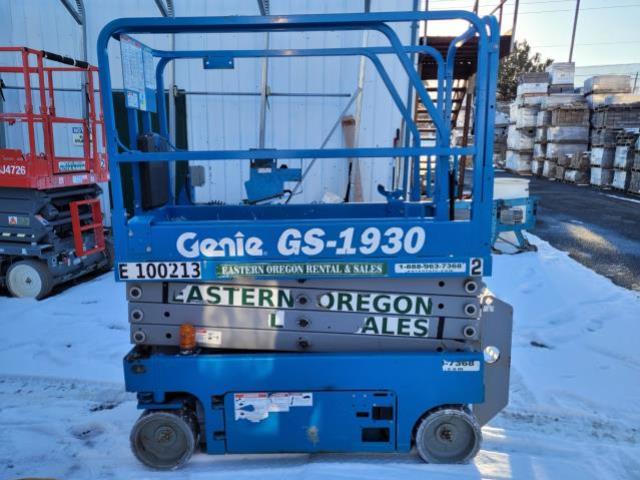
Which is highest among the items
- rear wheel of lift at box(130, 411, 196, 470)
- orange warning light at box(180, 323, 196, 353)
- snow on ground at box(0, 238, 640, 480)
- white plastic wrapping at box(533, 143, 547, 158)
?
white plastic wrapping at box(533, 143, 547, 158)

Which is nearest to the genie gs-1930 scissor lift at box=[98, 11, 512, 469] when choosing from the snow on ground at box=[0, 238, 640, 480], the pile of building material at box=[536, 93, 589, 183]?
the snow on ground at box=[0, 238, 640, 480]

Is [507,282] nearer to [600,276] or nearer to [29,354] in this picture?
[600,276]

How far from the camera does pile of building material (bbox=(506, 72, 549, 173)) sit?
21812 millimetres

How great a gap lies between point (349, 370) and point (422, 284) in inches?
24.7

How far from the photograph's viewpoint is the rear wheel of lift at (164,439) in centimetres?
281

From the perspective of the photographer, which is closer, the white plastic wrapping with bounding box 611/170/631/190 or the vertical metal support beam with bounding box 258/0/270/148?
the vertical metal support beam with bounding box 258/0/270/148

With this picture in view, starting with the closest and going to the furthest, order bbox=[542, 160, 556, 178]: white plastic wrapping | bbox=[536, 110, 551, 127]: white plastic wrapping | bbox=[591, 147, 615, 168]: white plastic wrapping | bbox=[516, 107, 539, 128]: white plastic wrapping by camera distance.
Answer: bbox=[591, 147, 615, 168]: white plastic wrapping, bbox=[536, 110, 551, 127]: white plastic wrapping, bbox=[542, 160, 556, 178]: white plastic wrapping, bbox=[516, 107, 539, 128]: white plastic wrapping

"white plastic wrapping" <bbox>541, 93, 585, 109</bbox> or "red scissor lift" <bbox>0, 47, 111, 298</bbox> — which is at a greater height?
"white plastic wrapping" <bbox>541, 93, 585, 109</bbox>

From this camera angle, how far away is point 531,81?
72.1 feet

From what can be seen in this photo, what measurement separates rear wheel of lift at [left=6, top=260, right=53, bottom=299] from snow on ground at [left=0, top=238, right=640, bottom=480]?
0.55ft

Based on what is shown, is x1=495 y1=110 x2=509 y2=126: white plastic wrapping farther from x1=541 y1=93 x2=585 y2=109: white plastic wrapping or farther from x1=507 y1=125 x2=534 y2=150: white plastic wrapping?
x1=541 y1=93 x2=585 y2=109: white plastic wrapping

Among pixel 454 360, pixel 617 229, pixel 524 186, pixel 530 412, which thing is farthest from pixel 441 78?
pixel 617 229

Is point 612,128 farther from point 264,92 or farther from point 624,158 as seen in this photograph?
point 264,92

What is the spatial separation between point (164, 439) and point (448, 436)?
1.65 meters
